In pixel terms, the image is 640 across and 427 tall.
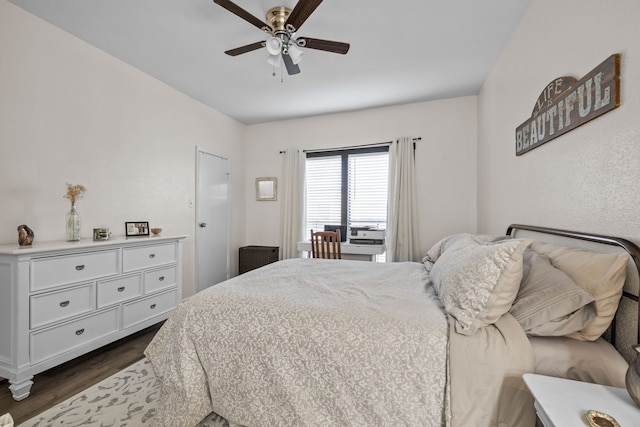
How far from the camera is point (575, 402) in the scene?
2.56ft

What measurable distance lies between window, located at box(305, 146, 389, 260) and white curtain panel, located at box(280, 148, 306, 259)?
0.16m

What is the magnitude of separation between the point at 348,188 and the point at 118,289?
303 centimetres

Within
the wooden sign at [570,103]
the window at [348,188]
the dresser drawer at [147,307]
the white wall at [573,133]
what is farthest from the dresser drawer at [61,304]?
the wooden sign at [570,103]

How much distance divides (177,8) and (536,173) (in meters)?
2.83

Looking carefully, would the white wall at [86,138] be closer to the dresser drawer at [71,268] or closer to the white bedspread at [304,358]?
the dresser drawer at [71,268]

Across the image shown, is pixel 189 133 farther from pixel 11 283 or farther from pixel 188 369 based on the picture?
pixel 188 369

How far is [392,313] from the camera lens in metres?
1.27

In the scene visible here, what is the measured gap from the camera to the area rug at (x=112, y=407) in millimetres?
1533

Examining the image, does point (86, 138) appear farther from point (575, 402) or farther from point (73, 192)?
point (575, 402)

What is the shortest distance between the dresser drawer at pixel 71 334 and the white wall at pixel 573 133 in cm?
324

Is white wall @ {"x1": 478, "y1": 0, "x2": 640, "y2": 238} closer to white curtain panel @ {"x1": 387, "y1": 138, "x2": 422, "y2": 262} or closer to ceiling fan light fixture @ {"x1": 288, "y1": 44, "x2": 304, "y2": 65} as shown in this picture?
white curtain panel @ {"x1": 387, "y1": 138, "x2": 422, "y2": 262}

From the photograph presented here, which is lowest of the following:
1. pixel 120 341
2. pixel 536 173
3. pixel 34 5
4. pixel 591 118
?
pixel 120 341

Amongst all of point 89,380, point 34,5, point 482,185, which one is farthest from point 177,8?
point 482,185

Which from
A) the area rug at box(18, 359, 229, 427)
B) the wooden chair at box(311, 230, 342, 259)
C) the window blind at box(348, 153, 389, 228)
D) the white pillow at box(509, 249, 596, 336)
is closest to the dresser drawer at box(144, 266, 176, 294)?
the area rug at box(18, 359, 229, 427)
